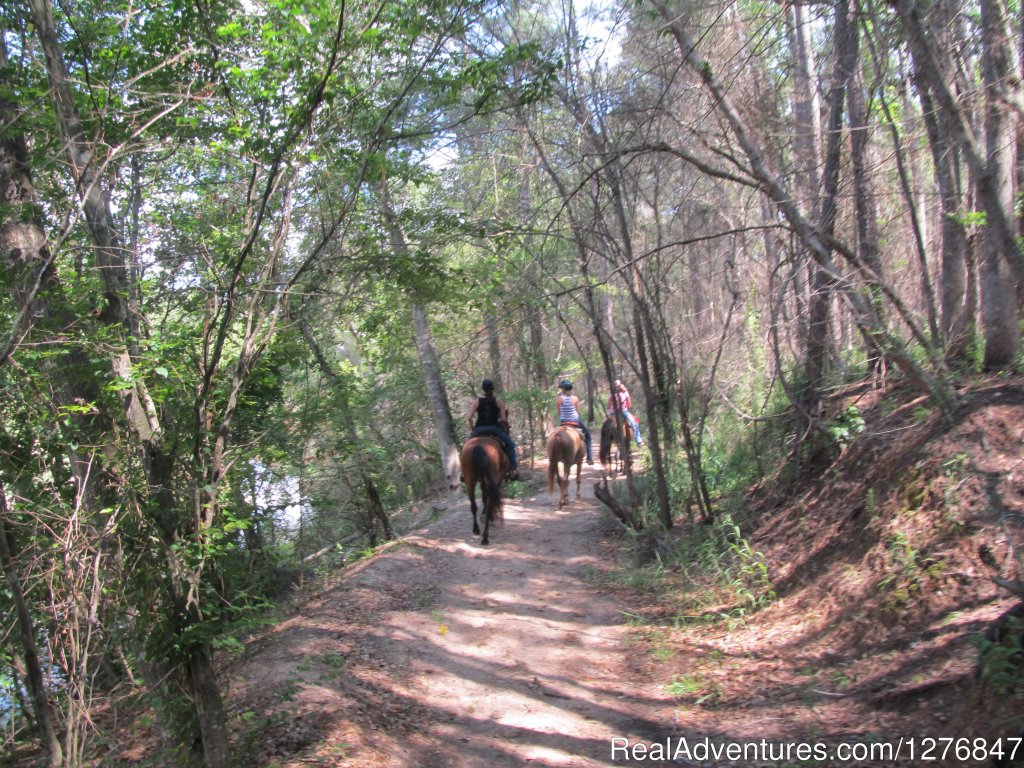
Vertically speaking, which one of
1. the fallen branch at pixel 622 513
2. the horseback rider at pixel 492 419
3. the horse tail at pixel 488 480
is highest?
the horseback rider at pixel 492 419

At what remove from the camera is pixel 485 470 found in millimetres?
9977

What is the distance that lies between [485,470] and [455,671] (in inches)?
154

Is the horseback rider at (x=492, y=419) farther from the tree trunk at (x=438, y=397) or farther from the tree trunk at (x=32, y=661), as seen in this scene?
the tree trunk at (x=32, y=661)

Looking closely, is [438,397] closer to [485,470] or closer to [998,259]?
[485,470]

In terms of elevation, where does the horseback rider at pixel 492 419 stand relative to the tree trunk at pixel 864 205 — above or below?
below

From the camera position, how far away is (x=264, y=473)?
8.38m

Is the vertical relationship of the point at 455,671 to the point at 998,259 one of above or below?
below

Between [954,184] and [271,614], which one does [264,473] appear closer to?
[271,614]

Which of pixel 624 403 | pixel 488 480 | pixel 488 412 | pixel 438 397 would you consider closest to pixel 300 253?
pixel 488 412

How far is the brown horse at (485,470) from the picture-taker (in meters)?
10.0

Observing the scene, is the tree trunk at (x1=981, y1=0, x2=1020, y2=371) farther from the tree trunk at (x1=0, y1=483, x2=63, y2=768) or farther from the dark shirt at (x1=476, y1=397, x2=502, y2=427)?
the tree trunk at (x1=0, y1=483, x2=63, y2=768)

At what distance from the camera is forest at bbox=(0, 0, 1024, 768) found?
4.31 meters

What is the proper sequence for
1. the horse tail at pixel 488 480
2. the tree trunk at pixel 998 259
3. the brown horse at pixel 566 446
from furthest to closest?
the brown horse at pixel 566 446 < the horse tail at pixel 488 480 < the tree trunk at pixel 998 259

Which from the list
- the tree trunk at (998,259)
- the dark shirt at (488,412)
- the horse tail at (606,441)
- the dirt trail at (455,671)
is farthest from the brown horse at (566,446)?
the tree trunk at (998,259)
